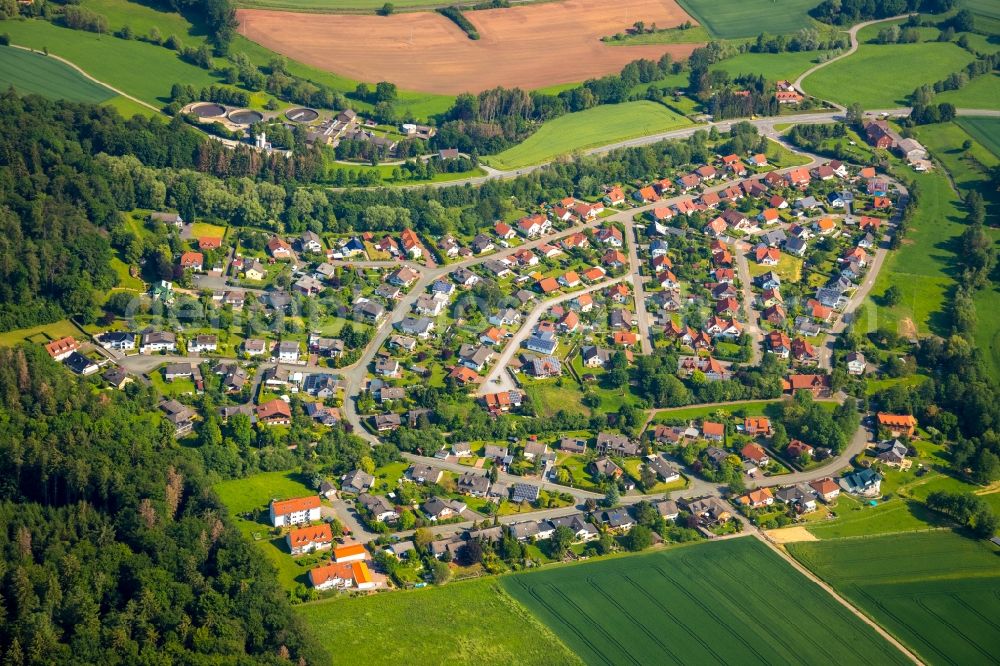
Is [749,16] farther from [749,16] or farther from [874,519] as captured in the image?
[874,519]

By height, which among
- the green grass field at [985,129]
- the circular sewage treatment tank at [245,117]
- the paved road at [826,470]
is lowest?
the paved road at [826,470]

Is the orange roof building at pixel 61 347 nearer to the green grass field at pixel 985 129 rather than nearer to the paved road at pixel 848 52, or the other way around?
the paved road at pixel 848 52

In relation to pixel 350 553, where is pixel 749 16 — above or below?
above

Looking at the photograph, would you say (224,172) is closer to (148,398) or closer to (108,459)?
(148,398)

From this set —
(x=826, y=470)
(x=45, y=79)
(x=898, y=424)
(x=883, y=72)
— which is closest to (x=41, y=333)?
(x=45, y=79)

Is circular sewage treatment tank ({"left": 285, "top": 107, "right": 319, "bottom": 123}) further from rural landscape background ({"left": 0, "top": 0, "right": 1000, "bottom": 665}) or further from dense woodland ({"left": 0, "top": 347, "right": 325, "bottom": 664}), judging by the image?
dense woodland ({"left": 0, "top": 347, "right": 325, "bottom": 664})

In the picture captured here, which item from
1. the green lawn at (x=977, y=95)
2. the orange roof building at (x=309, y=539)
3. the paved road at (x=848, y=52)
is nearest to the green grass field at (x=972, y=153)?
the green lawn at (x=977, y=95)
